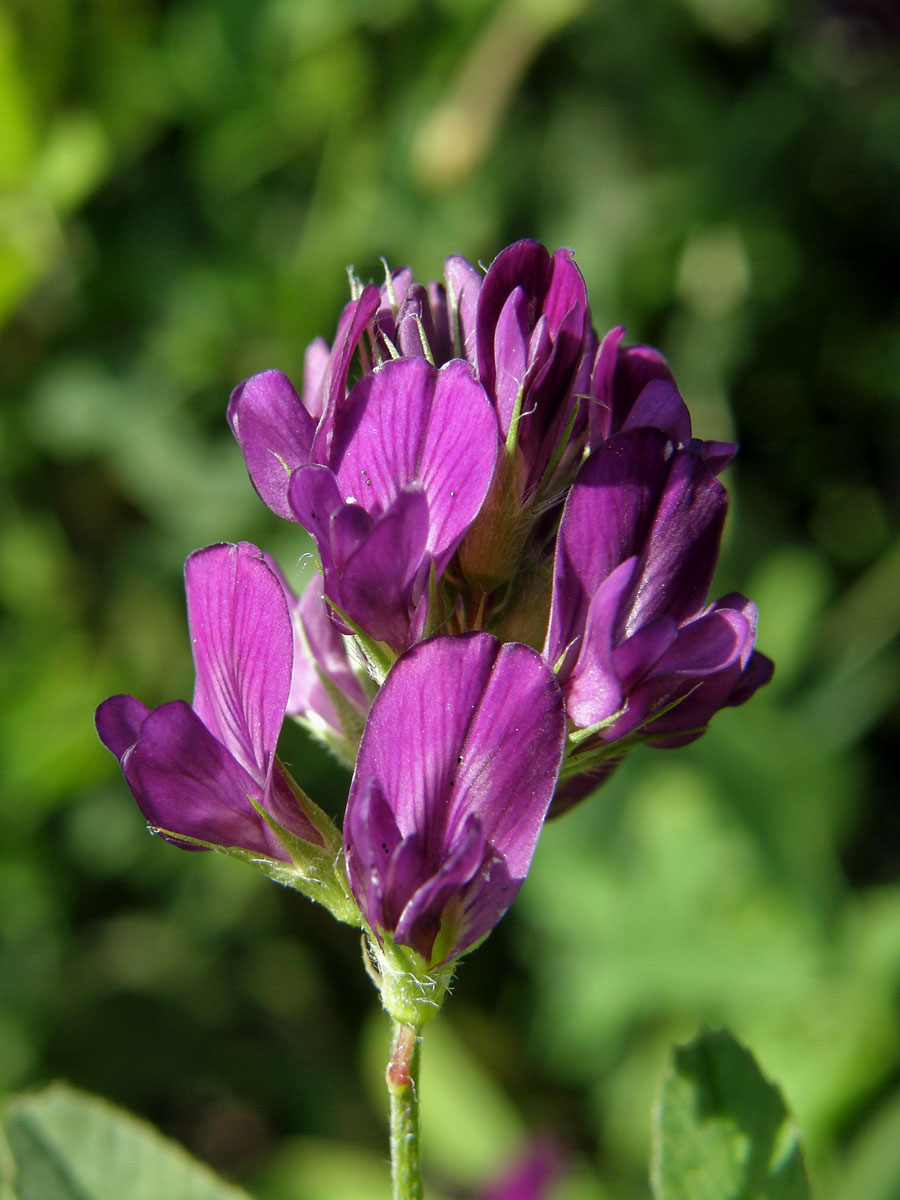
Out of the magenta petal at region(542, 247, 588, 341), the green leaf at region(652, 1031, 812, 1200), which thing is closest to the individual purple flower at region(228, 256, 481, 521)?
the magenta petal at region(542, 247, 588, 341)

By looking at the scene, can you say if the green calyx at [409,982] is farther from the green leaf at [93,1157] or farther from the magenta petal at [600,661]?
the green leaf at [93,1157]

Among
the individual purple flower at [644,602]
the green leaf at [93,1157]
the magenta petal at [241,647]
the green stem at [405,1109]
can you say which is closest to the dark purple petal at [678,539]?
the individual purple flower at [644,602]

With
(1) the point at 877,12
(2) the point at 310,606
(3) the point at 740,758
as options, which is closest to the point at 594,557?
(2) the point at 310,606

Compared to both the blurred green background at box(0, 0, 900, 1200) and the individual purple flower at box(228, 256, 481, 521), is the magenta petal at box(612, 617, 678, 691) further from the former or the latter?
the blurred green background at box(0, 0, 900, 1200)

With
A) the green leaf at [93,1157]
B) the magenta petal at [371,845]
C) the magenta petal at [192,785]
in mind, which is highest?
the magenta petal at [192,785]

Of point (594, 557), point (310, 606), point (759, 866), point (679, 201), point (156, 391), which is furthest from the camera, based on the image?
point (679, 201)

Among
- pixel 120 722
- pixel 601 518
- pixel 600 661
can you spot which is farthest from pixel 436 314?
pixel 120 722

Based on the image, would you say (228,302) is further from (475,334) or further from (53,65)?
(475,334)
